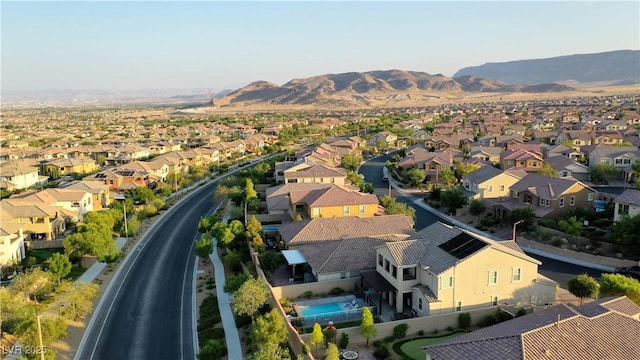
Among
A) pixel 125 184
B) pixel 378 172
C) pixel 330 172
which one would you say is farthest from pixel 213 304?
pixel 378 172

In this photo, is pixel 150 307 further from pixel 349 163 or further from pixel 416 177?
pixel 349 163

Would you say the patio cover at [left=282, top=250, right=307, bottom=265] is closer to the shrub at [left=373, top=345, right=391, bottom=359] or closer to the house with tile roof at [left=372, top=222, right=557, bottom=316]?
the house with tile roof at [left=372, top=222, right=557, bottom=316]

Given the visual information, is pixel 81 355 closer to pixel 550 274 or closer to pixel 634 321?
pixel 634 321

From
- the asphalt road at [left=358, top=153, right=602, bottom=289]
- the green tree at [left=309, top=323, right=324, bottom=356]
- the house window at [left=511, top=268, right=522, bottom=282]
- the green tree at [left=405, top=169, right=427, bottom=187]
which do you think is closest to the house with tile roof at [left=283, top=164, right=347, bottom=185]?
the asphalt road at [left=358, top=153, right=602, bottom=289]

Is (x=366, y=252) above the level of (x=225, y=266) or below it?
above

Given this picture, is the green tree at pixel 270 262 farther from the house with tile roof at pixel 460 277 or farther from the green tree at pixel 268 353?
the green tree at pixel 268 353

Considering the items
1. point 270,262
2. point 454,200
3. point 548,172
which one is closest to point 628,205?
point 454,200

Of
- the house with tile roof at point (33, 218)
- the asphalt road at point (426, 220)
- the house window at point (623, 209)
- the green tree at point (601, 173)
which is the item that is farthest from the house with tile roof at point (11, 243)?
the green tree at point (601, 173)
